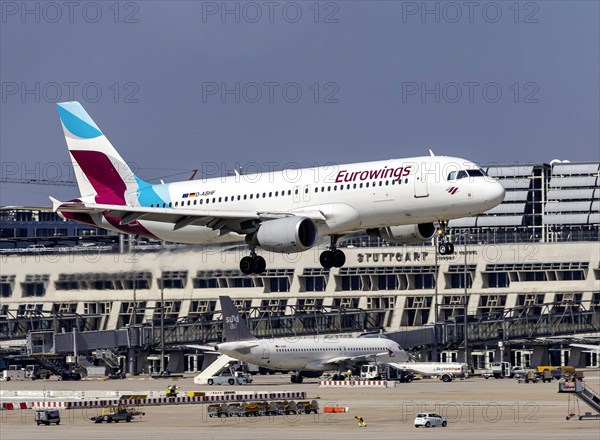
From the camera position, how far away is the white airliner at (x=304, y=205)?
76875 mm

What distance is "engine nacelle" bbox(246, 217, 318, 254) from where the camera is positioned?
7850 cm

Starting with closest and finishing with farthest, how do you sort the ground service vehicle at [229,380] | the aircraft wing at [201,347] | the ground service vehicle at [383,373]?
the ground service vehicle at [383,373] → the ground service vehicle at [229,380] → the aircraft wing at [201,347]

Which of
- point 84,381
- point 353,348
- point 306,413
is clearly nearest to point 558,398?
point 306,413

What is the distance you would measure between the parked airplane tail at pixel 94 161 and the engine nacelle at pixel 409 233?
19.1 m

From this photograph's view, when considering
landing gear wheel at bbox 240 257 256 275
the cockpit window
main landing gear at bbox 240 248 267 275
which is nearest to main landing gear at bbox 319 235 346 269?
main landing gear at bbox 240 248 267 275

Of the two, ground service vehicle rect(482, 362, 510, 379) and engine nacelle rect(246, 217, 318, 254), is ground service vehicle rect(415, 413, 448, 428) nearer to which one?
engine nacelle rect(246, 217, 318, 254)

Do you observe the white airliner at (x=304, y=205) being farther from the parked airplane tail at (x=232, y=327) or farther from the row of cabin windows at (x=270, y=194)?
the parked airplane tail at (x=232, y=327)

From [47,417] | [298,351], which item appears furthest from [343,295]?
[47,417]

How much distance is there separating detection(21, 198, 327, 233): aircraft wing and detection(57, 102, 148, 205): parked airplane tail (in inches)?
330

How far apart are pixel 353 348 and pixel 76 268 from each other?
4270 cm

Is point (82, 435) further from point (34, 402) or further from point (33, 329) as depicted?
point (33, 329)

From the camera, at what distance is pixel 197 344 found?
157875mm

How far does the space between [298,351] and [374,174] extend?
55.5m

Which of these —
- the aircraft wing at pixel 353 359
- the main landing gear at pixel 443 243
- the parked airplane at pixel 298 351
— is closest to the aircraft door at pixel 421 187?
the main landing gear at pixel 443 243
